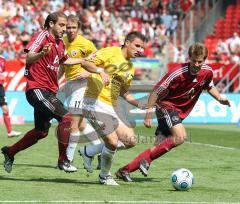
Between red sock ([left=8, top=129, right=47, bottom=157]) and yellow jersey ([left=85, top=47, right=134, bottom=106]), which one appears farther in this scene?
red sock ([left=8, top=129, right=47, bottom=157])

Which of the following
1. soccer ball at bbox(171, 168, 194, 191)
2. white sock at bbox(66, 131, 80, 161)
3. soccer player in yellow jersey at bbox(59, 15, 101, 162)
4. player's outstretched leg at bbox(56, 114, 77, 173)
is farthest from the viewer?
soccer player in yellow jersey at bbox(59, 15, 101, 162)

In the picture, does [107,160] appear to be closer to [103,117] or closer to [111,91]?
[103,117]

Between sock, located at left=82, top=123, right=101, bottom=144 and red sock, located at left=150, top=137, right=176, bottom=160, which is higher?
red sock, located at left=150, top=137, right=176, bottom=160

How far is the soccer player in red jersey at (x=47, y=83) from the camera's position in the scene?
37.3ft

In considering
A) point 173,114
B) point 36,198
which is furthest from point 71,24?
point 36,198

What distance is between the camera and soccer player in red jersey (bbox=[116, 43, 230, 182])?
37.4ft

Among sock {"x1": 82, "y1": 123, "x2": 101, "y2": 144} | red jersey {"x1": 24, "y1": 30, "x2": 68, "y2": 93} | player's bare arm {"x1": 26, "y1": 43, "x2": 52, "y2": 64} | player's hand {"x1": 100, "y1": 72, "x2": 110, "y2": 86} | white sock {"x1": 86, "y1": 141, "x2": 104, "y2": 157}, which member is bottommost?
sock {"x1": 82, "y1": 123, "x2": 101, "y2": 144}

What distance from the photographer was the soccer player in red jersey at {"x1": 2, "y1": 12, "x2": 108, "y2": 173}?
11.4m

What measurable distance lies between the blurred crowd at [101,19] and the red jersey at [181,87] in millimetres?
16241

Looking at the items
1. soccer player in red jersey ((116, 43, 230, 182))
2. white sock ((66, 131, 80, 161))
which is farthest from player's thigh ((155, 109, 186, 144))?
white sock ((66, 131, 80, 161))

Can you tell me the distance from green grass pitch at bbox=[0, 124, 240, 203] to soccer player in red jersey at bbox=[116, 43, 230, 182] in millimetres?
334

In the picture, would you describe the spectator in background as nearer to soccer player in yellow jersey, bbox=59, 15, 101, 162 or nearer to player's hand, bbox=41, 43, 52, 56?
soccer player in yellow jersey, bbox=59, 15, 101, 162

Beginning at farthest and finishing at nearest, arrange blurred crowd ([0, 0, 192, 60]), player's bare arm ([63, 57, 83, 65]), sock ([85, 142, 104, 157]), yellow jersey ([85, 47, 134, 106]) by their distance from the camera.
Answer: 1. blurred crowd ([0, 0, 192, 60])
2. sock ([85, 142, 104, 157])
3. player's bare arm ([63, 57, 83, 65])
4. yellow jersey ([85, 47, 134, 106])

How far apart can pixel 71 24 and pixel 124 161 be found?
2.57 metres
